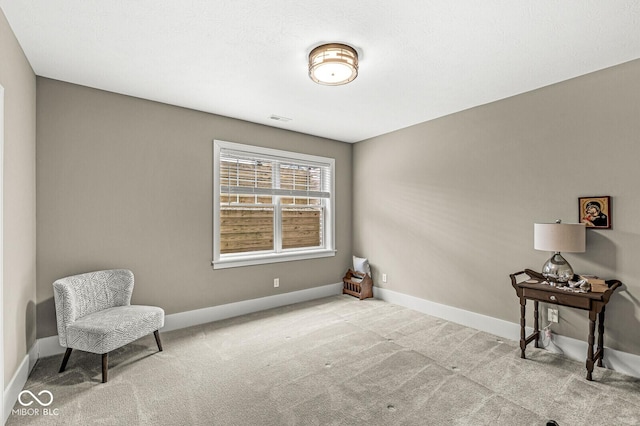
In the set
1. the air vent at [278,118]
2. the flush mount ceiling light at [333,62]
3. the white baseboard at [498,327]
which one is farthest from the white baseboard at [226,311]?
the flush mount ceiling light at [333,62]

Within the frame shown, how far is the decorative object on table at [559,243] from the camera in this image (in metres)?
2.64

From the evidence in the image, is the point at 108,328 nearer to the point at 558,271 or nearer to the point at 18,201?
the point at 18,201

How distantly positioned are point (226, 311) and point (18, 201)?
92.7 inches

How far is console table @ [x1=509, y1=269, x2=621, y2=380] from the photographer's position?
2480 millimetres

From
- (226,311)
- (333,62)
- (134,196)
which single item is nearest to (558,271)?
(333,62)

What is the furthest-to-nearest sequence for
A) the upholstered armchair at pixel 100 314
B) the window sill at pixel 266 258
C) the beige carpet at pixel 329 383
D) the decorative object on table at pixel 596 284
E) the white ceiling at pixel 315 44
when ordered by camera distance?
the window sill at pixel 266 258 → the decorative object on table at pixel 596 284 → the upholstered armchair at pixel 100 314 → the beige carpet at pixel 329 383 → the white ceiling at pixel 315 44

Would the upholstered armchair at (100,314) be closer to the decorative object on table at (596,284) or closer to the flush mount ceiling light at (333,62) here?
the flush mount ceiling light at (333,62)

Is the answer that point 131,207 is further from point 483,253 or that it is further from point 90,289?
point 483,253

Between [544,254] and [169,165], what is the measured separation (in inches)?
162

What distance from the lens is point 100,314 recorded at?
8.99ft

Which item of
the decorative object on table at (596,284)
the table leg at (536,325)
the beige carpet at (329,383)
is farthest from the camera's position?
the table leg at (536,325)

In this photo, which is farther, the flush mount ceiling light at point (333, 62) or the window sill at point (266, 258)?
the window sill at point (266, 258)

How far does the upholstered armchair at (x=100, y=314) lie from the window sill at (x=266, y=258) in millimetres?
1072

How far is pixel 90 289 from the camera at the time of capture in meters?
2.83
